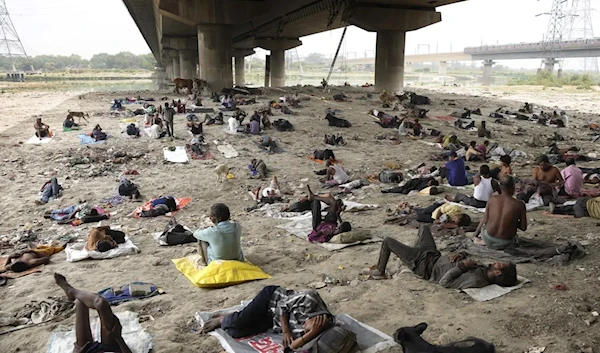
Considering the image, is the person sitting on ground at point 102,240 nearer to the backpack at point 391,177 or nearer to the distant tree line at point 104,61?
the backpack at point 391,177

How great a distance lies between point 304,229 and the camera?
8.13 m

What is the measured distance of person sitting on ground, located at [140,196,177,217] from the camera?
9.42 m

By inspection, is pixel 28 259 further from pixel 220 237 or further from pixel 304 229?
pixel 304 229

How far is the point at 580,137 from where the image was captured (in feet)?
56.2

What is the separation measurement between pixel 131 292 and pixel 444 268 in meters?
3.65

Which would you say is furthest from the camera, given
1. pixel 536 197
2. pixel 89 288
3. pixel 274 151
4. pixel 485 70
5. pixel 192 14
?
pixel 485 70

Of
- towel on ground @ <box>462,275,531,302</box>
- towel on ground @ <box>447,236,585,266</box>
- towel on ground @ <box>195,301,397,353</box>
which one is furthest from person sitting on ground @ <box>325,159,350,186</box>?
towel on ground @ <box>195,301,397,353</box>

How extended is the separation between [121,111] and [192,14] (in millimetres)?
6868

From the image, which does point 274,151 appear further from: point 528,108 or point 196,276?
point 528,108

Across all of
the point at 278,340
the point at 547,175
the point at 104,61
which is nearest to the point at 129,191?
the point at 278,340

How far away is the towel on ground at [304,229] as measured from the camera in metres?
7.17

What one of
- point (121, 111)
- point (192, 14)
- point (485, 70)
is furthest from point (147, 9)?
point (485, 70)

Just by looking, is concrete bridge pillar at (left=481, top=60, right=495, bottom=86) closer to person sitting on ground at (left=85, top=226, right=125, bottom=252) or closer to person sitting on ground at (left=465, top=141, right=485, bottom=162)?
person sitting on ground at (left=465, top=141, right=485, bottom=162)

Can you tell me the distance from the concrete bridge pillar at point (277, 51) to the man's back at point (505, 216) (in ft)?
130
